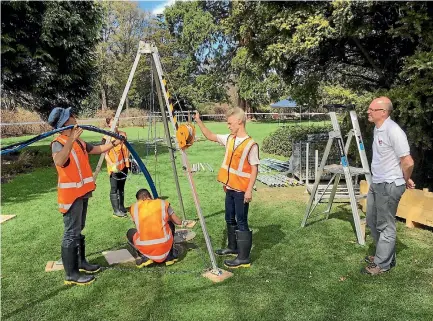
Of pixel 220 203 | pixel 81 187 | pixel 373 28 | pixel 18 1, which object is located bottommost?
pixel 220 203

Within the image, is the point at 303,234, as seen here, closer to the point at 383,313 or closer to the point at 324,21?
the point at 383,313

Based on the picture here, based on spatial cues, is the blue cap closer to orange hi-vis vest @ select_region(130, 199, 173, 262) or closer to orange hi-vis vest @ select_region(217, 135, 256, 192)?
orange hi-vis vest @ select_region(130, 199, 173, 262)

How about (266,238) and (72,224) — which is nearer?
(72,224)

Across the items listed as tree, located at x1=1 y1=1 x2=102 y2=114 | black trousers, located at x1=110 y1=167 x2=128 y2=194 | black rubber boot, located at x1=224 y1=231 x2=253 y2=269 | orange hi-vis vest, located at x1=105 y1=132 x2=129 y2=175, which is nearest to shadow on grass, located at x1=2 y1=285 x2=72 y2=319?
black rubber boot, located at x1=224 y1=231 x2=253 y2=269

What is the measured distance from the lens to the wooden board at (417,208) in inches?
247

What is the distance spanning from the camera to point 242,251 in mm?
5043

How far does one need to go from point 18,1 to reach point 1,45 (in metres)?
1.64

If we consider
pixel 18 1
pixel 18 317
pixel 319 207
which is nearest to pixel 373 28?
pixel 319 207

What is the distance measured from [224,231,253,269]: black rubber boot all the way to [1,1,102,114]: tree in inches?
425

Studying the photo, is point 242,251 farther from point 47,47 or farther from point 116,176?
point 47,47

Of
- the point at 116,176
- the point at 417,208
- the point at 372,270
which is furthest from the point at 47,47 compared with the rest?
the point at 372,270

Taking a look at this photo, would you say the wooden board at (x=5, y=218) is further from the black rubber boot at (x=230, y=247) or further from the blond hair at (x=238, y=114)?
the blond hair at (x=238, y=114)

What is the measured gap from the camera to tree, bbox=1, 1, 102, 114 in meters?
12.9

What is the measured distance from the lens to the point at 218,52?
144 ft
